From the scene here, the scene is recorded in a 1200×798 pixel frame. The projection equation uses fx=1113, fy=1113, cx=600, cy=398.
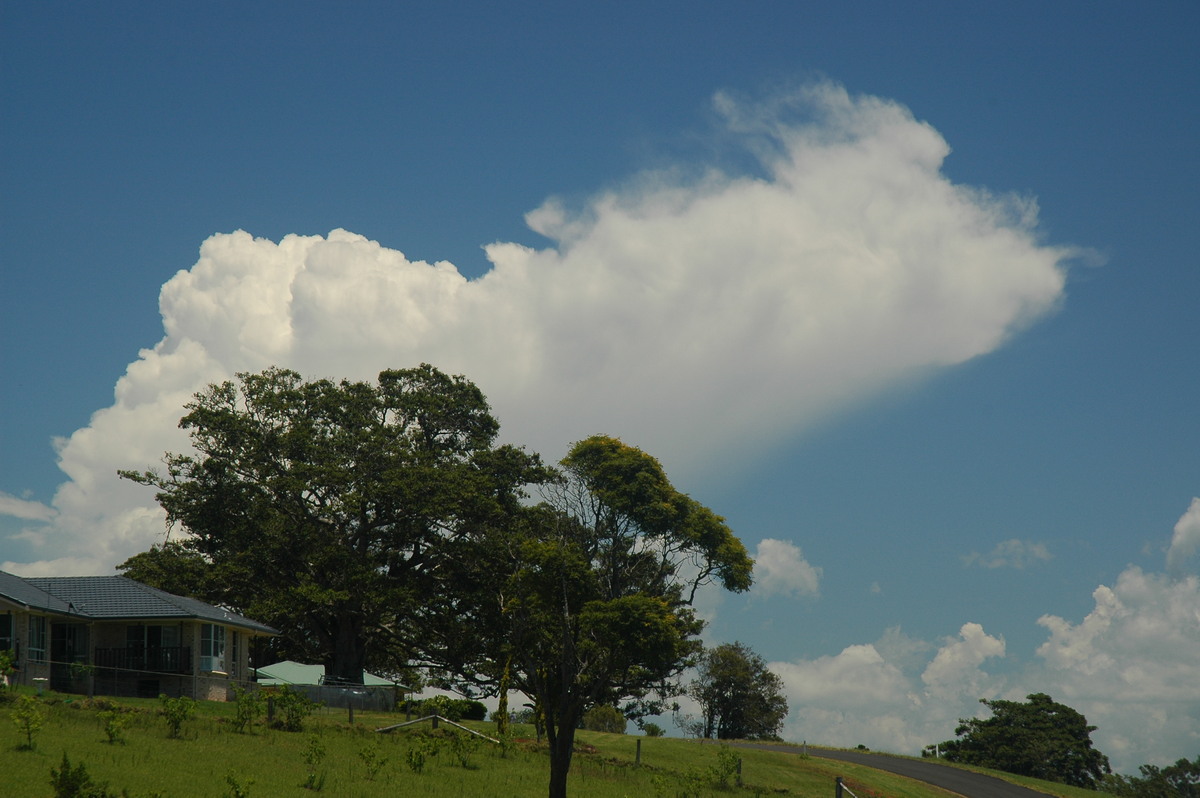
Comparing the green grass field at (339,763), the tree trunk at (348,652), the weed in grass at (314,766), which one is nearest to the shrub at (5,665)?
the green grass field at (339,763)

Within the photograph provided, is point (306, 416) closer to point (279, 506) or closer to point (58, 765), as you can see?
point (279, 506)

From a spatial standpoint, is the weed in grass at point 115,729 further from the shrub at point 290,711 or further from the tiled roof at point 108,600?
the tiled roof at point 108,600

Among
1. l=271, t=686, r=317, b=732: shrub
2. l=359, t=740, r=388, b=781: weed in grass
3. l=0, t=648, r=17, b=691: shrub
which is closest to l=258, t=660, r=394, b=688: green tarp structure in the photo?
l=271, t=686, r=317, b=732: shrub

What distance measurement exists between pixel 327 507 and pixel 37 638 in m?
16.0

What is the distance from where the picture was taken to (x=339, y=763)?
106 feet

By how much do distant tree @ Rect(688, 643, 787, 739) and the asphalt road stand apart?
12.0 m

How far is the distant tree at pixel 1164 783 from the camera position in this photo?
91.4m

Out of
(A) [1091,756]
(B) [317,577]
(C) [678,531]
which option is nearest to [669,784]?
(C) [678,531]

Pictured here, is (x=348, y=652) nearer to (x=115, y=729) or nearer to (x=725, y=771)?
(x=725, y=771)

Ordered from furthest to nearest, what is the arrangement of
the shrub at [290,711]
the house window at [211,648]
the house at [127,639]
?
1. the house window at [211,648]
2. the house at [127,639]
3. the shrub at [290,711]

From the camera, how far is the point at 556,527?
47562 millimetres

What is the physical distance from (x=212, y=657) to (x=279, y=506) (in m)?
11.7

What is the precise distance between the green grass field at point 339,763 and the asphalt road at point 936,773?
9.55 ft

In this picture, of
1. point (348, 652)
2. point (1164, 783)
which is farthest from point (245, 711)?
point (1164, 783)
